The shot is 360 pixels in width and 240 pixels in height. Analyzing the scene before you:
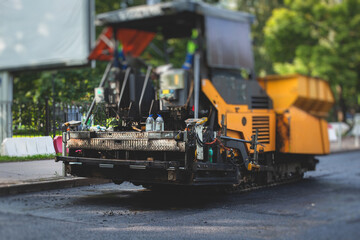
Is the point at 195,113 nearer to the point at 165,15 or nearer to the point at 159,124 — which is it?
the point at 159,124

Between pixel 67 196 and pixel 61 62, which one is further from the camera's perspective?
pixel 61 62

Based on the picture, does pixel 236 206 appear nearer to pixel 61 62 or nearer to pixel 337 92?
pixel 61 62

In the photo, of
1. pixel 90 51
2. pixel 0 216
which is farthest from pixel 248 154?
pixel 90 51

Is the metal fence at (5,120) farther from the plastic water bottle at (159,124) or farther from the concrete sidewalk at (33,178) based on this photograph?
the plastic water bottle at (159,124)

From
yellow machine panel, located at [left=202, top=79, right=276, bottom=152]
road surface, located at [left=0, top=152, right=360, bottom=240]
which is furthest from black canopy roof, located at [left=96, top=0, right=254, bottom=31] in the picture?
road surface, located at [left=0, top=152, right=360, bottom=240]

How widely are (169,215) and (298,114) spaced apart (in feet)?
13.3

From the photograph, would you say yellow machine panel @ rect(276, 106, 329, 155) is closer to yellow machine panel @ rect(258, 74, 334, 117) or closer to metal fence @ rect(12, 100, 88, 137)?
yellow machine panel @ rect(258, 74, 334, 117)

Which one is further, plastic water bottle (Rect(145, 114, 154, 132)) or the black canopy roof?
the black canopy roof

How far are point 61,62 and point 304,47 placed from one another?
55.6ft

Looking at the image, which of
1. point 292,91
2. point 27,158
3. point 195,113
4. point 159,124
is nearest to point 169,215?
point 159,124

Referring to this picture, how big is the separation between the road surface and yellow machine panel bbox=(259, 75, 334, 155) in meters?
1.32

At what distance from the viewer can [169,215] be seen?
682 centimetres

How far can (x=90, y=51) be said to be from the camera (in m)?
15.7

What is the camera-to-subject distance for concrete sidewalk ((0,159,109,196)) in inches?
236
